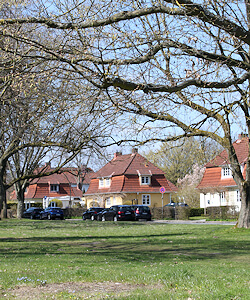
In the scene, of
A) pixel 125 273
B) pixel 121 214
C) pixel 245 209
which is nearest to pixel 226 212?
pixel 121 214

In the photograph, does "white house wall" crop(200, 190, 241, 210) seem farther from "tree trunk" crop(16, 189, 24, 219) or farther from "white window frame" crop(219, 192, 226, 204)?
"tree trunk" crop(16, 189, 24, 219)

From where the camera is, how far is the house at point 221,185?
48906 mm

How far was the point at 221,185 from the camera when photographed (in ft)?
164

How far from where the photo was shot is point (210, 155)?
54.2 ft

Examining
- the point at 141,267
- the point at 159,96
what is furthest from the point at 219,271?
the point at 159,96

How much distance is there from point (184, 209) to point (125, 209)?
563 cm

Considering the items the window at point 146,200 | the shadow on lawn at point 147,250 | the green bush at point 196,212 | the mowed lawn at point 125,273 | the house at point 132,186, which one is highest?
the house at point 132,186

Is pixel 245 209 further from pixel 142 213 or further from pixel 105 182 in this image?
pixel 105 182

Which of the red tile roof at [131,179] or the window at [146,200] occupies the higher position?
the red tile roof at [131,179]

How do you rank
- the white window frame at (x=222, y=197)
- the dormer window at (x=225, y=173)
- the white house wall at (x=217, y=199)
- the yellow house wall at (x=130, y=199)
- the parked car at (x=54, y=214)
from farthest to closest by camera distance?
the yellow house wall at (x=130, y=199)
the white window frame at (x=222, y=197)
the dormer window at (x=225, y=173)
the white house wall at (x=217, y=199)
the parked car at (x=54, y=214)

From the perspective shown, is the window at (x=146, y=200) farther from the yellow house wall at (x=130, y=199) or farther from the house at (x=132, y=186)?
the yellow house wall at (x=130, y=199)

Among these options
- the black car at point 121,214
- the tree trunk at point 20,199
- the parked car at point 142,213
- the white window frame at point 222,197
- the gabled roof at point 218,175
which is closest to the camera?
the parked car at point 142,213

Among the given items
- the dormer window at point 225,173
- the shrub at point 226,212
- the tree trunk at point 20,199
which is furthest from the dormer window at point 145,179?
the shrub at point 226,212

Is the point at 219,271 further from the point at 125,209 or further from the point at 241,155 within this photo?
the point at 241,155
